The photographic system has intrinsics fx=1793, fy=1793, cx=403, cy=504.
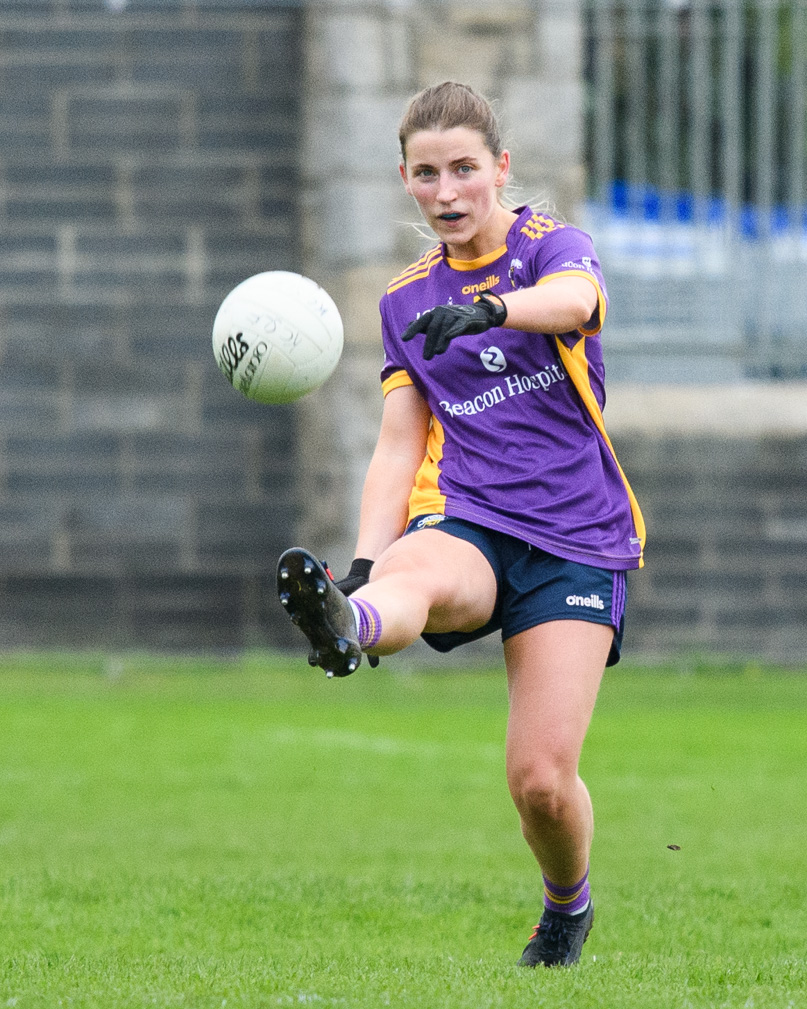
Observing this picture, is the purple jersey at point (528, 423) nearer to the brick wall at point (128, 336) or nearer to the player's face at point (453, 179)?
the player's face at point (453, 179)

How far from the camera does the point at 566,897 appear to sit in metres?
5.11

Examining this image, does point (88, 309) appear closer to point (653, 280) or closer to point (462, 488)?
point (653, 280)

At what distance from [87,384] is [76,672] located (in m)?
2.24

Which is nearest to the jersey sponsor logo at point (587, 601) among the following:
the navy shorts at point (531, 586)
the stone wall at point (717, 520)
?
the navy shorts at point (531, 586)

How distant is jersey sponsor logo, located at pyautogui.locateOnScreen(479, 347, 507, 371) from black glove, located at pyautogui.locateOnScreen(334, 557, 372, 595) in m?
0.65

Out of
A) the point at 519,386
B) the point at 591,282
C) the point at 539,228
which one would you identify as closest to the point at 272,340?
the point at 519,386

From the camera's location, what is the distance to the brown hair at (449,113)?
488 centimetres

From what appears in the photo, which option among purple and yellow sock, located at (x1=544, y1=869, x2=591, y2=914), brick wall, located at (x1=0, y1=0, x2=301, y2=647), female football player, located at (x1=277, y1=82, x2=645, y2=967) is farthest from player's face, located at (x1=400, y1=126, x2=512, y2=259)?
brick wall, located at (x1=0, y1=0, x2=301, y2=647)

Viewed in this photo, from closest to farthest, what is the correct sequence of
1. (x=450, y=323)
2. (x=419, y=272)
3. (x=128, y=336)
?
(x=450, y=323)
(x=419, y=272)
(x=128, y=336)

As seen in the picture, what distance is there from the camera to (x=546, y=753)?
475 centimetres

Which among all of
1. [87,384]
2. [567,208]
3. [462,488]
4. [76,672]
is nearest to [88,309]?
[87,384]

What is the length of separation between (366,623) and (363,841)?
3.72 m

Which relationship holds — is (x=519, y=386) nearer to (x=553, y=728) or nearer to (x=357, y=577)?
(x=357, y=577)

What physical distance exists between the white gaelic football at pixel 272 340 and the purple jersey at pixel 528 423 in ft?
1.03
